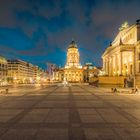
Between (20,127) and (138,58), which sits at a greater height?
(138,58)

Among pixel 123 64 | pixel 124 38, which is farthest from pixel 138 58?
pixel 124 38

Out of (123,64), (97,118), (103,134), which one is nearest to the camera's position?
(103,134)

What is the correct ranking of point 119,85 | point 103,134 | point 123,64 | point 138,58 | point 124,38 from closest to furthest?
point 103,134
point 119,85
point 138,58
point 123,64
point 124,38

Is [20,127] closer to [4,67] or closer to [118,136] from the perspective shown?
[118,136]

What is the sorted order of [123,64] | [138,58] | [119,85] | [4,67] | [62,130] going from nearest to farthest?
[62,130]
[119,85]
[138,58]
[123,64]
[4,67]

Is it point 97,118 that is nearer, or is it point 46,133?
point 46,133

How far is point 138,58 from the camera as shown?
10494cm

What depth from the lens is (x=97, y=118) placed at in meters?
21.2

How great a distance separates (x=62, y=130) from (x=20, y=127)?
2760mm

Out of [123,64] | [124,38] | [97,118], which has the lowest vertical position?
[97,118]

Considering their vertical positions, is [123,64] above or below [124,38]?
below

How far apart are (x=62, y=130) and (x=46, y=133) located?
3.99 ft

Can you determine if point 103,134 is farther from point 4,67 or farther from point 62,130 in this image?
point 4,67

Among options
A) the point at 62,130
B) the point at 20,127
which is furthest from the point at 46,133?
the point at 20,127
